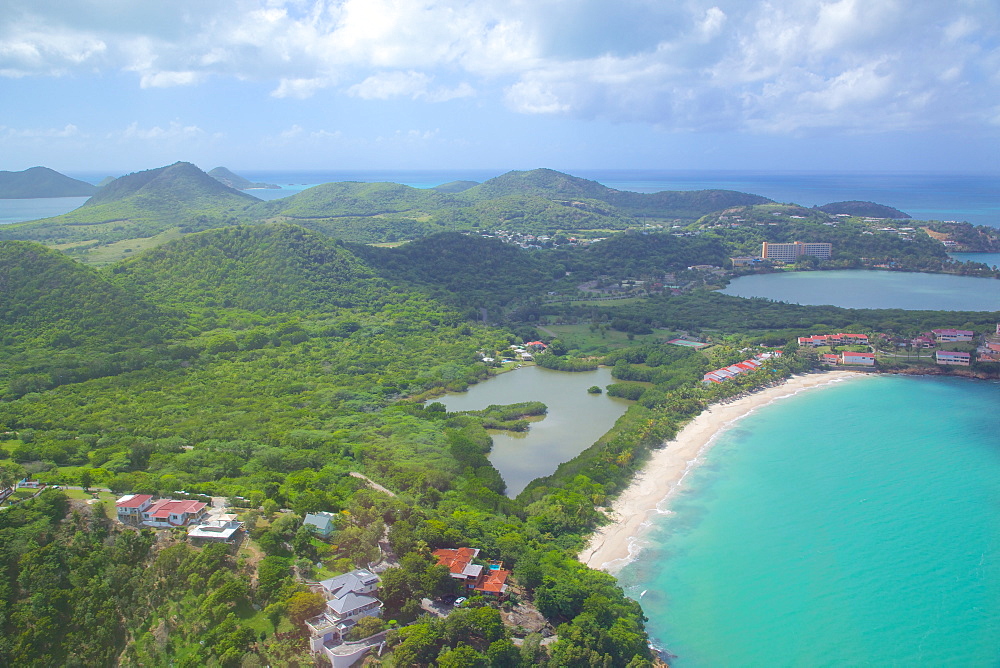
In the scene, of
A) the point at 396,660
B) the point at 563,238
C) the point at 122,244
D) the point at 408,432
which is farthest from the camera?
the point at 563,238

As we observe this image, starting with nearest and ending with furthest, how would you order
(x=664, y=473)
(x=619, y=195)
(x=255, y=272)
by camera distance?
(x=664, y=473) → (x=255, y=272) → (x=619, y=195)

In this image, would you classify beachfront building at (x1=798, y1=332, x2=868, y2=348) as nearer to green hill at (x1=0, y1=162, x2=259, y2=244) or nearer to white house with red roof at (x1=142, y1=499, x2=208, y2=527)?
white house with red roof at (x1=142, y1=499, x2=208, y2=527)

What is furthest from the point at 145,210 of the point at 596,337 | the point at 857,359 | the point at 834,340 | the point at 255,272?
the point at 857,359

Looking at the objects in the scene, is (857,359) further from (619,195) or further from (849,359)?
(619,195)

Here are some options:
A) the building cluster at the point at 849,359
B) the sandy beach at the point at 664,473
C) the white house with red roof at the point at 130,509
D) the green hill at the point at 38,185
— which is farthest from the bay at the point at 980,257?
the green hill at the point at 38,185

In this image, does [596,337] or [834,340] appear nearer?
[834,340]

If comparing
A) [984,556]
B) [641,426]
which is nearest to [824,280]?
[641,426]

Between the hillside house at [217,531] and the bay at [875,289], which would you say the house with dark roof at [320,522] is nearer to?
the hillside house at [217,531]

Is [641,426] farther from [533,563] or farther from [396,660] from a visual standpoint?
[396,660]
